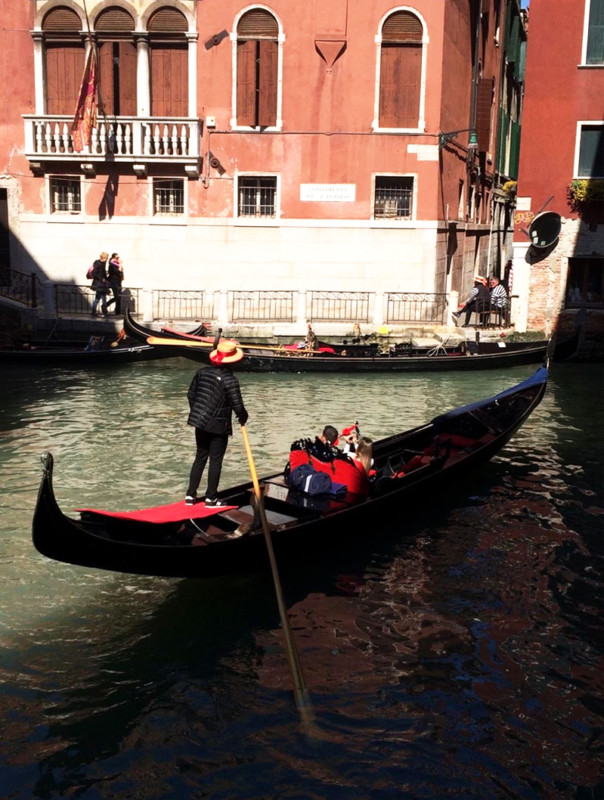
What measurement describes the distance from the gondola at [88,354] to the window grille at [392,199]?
511 centimetres

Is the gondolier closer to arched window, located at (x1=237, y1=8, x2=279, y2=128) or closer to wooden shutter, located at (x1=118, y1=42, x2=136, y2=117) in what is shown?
arched window, located at (x1=237, y1=8, x2=279, y2=128)

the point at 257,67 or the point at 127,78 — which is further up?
the point at 257,67

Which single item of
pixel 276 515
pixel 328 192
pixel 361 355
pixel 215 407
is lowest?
pixel 276 515

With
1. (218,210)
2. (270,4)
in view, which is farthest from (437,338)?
(270,4)

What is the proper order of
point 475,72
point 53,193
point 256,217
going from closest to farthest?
1. point 256,217
2. point 53,193
3. point 475,72

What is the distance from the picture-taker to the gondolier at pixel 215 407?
6.82m

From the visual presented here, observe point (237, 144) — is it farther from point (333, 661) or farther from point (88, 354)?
point (333, 661)

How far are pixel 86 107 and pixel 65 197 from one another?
191cm

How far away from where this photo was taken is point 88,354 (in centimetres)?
1531

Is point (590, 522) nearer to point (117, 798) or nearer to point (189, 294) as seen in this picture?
point (117, 798)

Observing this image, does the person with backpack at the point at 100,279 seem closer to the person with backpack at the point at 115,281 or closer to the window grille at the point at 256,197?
the person with backpack at the point at 115,281

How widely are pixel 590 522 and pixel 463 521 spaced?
106cm

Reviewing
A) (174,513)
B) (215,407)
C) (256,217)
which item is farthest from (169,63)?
(174,513)

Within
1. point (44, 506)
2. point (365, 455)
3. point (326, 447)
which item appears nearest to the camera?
point (44, 506)
